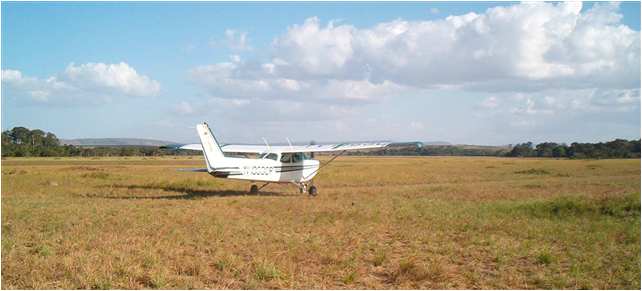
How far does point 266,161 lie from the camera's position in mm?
21469

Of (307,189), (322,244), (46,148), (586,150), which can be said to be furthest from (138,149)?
(322,244)

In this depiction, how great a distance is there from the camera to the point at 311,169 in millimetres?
23062

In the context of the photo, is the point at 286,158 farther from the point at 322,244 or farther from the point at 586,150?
the point at 586,150

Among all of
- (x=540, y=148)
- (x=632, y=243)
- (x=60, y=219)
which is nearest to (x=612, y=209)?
(x=632, y=243)

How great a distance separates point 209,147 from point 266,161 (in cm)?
293

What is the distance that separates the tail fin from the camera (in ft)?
62.8

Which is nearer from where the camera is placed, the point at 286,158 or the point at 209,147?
the point at 209,147

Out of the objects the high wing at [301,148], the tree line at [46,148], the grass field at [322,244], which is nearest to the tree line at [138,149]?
the tree line at [46,148]

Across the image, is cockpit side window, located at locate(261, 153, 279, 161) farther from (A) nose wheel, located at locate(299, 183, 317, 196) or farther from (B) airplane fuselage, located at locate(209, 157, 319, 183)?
(A) nose wheel, located at locate(299, 183, 317, 196)

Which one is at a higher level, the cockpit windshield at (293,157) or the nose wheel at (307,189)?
the cockpit windshield at (293,157)

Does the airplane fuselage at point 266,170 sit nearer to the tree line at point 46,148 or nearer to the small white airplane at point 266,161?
the small white airplane at point 266,161

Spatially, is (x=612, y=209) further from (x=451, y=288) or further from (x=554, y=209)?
(x=451, y=288)

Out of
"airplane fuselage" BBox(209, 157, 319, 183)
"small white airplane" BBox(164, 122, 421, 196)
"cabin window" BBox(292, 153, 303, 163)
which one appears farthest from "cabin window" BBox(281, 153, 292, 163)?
"cabin window" BBox(292, 153, 303, 163)

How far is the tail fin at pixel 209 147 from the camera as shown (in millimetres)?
19141
